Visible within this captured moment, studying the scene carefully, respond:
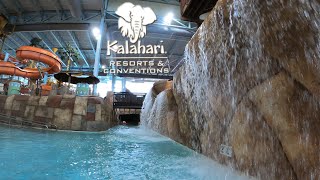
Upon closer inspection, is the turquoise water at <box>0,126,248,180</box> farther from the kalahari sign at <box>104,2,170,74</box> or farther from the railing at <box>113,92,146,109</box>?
the kalahari sign at <box>104,2,170,74</box>

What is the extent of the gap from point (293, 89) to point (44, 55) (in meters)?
12.2

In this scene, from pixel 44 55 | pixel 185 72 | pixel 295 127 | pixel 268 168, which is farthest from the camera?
pixel 44 55

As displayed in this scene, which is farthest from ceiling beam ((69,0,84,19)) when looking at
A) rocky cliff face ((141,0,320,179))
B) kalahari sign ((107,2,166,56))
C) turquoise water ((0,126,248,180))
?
rocky cliff face ((141,0,320,179))

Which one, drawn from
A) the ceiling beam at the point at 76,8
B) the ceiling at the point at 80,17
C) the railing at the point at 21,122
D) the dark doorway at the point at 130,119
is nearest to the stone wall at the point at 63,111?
the railing at the point at 21,122

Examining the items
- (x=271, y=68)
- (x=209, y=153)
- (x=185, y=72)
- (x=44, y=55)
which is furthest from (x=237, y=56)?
(x=44, y=55)

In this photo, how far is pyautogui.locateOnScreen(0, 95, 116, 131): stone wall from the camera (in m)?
7.32

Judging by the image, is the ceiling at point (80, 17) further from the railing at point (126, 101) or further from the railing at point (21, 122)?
the railing at point (21, 122)

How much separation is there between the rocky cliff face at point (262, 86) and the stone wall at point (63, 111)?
5194 millimetres

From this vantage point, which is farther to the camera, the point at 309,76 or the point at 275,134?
the point at 275,134

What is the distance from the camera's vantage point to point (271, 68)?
1966 mm

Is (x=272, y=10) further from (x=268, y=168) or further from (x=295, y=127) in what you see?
(x=268, y=168)

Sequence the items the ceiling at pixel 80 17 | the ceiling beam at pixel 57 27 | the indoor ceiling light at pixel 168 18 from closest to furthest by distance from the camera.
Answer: the ceiling at pixel 80 17 < the ceiling beam at pixel 57 27 < the indoor ceiling light at pixel 168 18

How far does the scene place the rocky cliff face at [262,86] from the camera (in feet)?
5.21

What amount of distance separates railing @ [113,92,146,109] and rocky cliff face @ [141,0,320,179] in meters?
8.16
